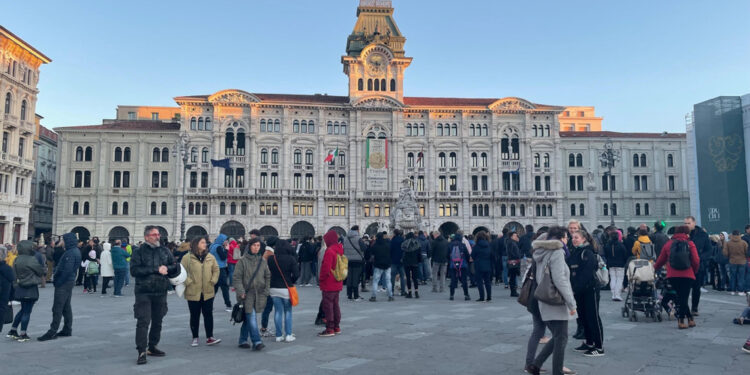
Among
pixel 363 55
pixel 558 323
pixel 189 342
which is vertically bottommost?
pixel 189 342

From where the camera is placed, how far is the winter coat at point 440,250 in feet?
49.0

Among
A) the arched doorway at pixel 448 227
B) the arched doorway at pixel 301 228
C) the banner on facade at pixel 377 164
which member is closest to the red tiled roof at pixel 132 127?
the arched doorway at pixel 301 228

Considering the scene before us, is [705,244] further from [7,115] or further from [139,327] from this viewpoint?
[7,115]

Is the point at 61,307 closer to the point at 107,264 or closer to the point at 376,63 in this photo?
the point at 107,264

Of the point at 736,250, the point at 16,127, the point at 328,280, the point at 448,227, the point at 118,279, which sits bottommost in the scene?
the point at 118,279

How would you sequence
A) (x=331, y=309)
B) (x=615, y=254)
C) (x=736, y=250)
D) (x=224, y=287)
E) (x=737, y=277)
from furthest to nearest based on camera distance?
(x=737, y=277) → (x=736, y=250) → (x=224, y=287) → (x=615, y=254) → (x=331, y=309)

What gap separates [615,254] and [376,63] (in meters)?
44.6

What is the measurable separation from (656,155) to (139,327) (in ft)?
194

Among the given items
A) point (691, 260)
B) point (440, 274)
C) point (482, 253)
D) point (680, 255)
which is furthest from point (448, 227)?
point (680, 255)

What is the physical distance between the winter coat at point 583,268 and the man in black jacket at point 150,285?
554 cm

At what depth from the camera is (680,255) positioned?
8.98 m

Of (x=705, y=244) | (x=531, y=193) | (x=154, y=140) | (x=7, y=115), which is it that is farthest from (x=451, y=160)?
(x=705, y=244)

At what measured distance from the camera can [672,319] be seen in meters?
10.2

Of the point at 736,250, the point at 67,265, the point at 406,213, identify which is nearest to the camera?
the point at 67,265
